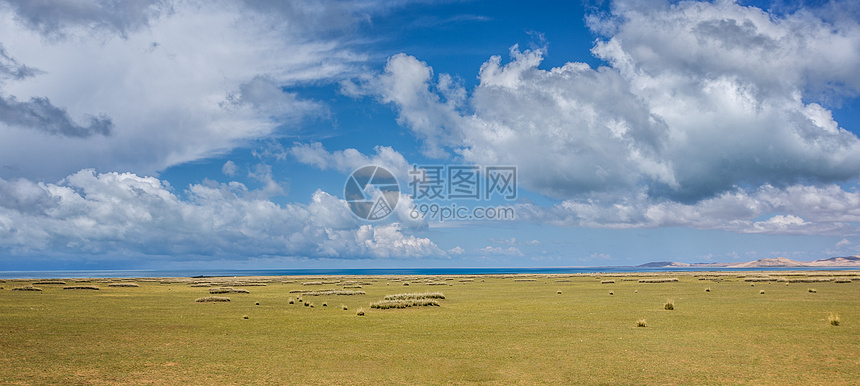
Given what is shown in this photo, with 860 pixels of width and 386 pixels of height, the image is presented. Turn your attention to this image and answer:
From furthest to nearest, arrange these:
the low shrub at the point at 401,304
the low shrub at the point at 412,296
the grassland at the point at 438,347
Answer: the low shrub at the point at 412,296 < the low shrub at the point at 401,304 < the grassland at the point at 438,347

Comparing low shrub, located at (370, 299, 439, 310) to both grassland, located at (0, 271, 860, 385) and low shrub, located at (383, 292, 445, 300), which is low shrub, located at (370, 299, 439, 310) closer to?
low shrub, located at (383, 292, 445, 300)

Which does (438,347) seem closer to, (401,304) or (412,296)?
(401,304)

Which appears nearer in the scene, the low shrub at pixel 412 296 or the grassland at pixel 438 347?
the grassland at pixel 438 347

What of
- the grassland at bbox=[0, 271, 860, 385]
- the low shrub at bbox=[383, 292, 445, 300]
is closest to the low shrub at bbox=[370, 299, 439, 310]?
the low shrub at bbox=[383, 292, 445, 300]

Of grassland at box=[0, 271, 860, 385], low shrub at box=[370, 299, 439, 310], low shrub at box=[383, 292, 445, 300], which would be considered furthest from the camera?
low shrub at box=[383, 292, 445, 300]

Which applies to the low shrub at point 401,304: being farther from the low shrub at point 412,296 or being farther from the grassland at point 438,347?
the grassland at point 438,347

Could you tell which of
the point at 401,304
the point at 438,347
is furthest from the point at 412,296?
the point at 438,347

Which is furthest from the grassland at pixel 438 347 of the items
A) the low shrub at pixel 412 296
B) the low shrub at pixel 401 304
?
the low shrub at pixel 412 296

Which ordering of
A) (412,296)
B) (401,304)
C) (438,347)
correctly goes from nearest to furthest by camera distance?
1. (438,347)
2. (401,304)
3. (412,296)

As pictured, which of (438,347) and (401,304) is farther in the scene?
(401,304)

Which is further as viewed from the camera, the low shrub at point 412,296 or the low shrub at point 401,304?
the low shrub at point 412,296

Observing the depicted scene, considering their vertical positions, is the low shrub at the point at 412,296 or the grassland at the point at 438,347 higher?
the grassland at the point at 438,347

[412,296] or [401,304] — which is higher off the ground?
[401,304]

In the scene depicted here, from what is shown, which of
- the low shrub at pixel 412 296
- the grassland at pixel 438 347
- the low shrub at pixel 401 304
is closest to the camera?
the grassland at pixel 438 347
